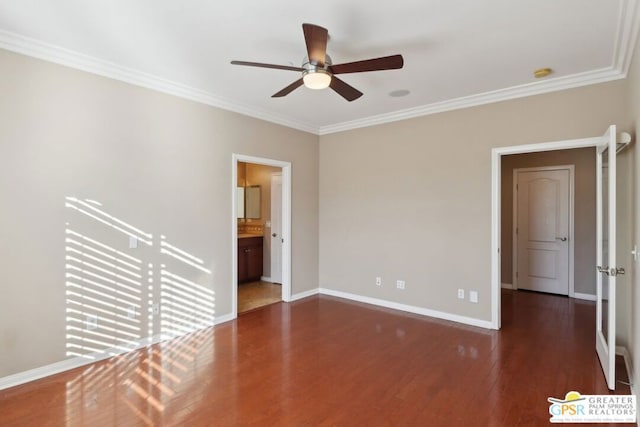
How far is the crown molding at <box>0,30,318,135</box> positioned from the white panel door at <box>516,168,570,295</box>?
4.68 metres

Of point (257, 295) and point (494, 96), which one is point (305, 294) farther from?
point (494, 96)

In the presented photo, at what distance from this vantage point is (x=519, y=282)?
598cm

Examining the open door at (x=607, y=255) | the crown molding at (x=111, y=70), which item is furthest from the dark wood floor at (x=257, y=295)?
the open door at (x=607, y=255)

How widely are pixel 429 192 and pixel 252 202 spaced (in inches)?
141

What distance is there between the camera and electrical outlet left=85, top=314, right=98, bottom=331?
311cm

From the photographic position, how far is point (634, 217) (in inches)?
104

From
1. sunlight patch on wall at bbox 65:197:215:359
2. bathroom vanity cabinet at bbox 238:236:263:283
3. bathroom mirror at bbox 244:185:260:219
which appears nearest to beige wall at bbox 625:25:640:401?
sunlight patch on wall at bbox 65:197:215:359

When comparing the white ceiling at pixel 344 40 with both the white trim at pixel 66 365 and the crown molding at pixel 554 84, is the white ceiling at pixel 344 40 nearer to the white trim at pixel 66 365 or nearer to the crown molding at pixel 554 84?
the crown molding at pixel 554 84

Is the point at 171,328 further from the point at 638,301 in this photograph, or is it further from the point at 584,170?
the point at 584,170

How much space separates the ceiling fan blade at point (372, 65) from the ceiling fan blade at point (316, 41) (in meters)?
0.16

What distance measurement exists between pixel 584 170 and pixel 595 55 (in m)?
3.03

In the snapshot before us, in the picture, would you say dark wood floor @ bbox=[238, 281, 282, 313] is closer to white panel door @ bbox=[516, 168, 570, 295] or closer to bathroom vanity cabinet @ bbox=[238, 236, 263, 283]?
bathroom vanity cabinet @ bbox=[238, 236, 263, 283]

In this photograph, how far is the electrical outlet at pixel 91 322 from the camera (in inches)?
123

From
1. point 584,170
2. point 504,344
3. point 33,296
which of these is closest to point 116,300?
point 33,296
